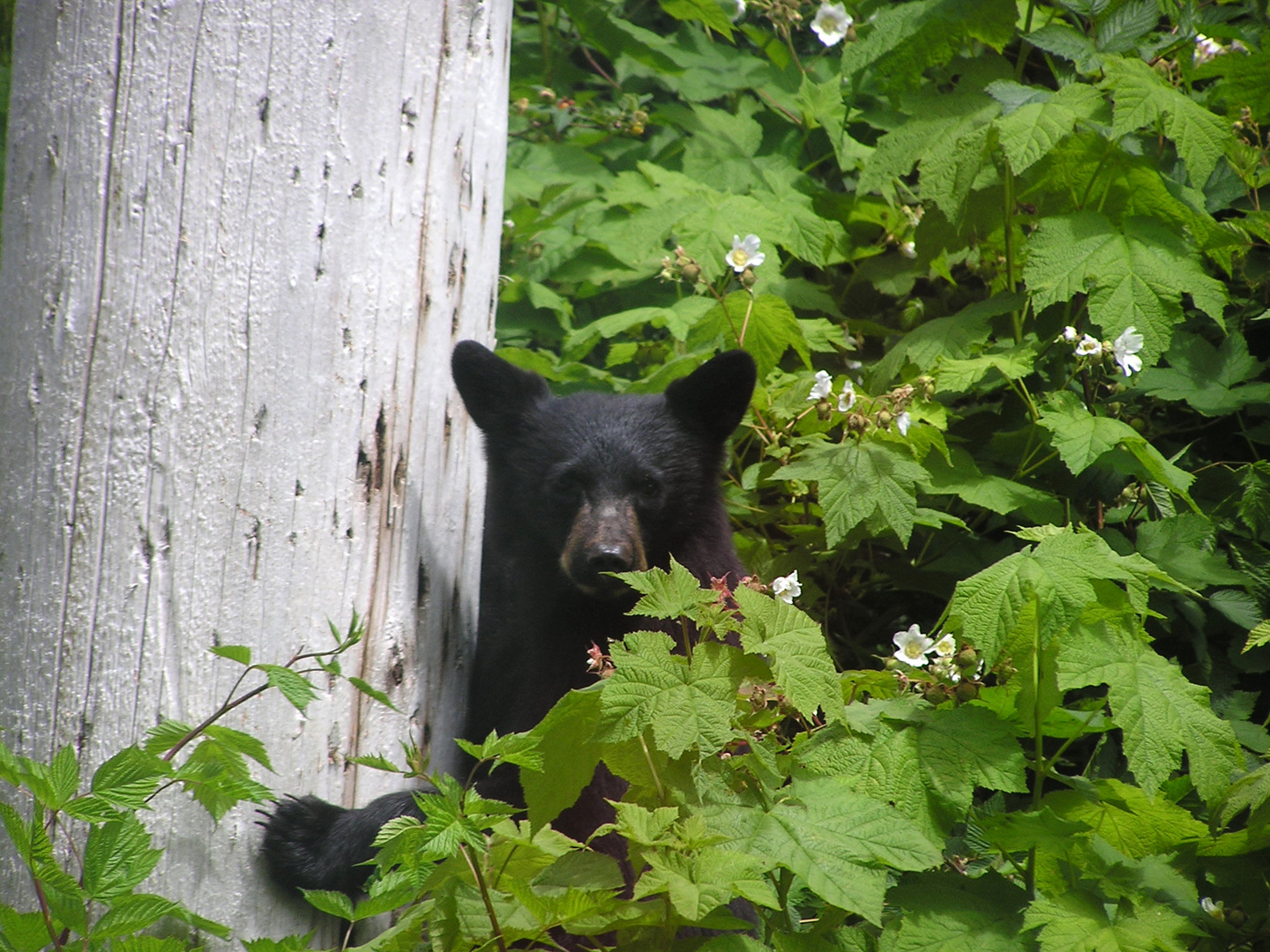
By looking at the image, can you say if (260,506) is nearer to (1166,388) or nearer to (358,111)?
(358,111)

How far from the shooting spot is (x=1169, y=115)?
8.84ft

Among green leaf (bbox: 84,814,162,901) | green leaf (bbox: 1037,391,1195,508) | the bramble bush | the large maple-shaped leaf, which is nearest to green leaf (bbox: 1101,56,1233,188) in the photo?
the bramble bush

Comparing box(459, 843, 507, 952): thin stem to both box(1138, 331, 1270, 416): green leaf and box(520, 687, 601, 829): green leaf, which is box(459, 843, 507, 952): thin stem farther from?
box(1138, 331, 1270, 416): green leaf

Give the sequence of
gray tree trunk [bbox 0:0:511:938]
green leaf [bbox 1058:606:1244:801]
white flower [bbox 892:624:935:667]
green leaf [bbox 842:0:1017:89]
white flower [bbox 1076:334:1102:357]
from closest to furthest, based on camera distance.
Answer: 1. gray tree trunk [bbox 0:0:511:938]
2. green leaf [bbox 1058:606:1244:801]
3. white flower [bbox 892:624:935:667]
4. white flower [bbox 1076:334:1102:357]
5. green leaf [bbox 842:0:1017:89]

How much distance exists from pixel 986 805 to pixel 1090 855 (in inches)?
20.0

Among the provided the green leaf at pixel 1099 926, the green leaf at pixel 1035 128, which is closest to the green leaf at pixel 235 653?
the green leaf at pixel 1099 926

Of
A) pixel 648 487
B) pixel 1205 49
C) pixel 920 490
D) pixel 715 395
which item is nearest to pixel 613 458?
pixel 648 487

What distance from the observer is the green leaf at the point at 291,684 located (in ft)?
5.18

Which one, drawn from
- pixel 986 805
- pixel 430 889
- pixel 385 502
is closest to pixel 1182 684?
pixel 986 805

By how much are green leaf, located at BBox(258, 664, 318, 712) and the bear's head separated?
1280 millimetres

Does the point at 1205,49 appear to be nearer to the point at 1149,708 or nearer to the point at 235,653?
the point at 1149,708

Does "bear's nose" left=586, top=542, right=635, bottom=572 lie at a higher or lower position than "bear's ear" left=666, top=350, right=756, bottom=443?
lower

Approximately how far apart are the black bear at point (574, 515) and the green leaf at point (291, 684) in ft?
3.24

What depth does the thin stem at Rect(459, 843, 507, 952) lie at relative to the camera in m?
1.48
